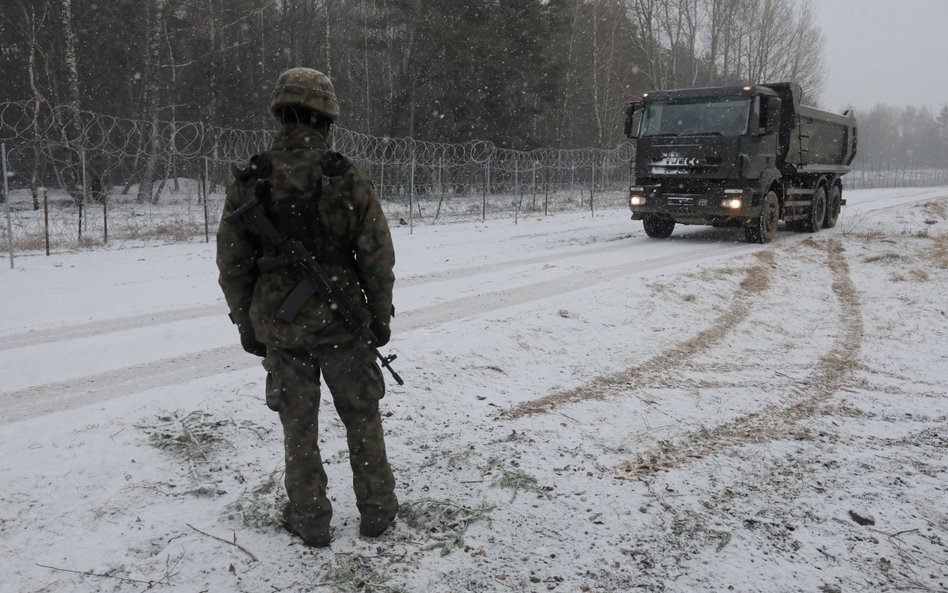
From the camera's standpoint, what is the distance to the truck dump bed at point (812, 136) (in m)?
12.9

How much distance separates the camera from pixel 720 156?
11719 millimetres

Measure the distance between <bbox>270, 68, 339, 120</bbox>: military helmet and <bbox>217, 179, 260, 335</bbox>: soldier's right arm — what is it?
36 cm

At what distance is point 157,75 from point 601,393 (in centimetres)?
2060

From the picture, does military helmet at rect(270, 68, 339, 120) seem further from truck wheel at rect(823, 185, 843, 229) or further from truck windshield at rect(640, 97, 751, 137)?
truck wheel at rect(823, 185, 843, 229)

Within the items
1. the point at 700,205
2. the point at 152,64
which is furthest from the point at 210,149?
the point at 700,205

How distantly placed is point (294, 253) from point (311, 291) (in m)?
0.16

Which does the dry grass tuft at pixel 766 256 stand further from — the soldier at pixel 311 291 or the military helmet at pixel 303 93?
the military helmet at pixel 303 93

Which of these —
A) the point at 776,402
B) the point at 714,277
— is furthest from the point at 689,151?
the point at 776,402

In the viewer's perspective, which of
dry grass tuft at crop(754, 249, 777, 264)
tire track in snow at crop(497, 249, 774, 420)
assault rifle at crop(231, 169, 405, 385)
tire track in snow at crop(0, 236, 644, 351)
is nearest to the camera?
assault rifle at crop(231, 169, 405, 385)

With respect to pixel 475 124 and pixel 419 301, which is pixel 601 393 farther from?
pixel 475 124

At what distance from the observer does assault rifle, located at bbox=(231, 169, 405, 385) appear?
8.42 ft

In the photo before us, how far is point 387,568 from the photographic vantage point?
9.28ft

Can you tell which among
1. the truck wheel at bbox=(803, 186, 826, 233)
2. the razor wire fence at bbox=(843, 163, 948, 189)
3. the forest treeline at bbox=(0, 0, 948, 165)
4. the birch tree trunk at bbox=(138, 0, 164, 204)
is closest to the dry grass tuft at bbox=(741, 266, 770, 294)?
the truck wheel at bbox=(803, 186, 826, 233)

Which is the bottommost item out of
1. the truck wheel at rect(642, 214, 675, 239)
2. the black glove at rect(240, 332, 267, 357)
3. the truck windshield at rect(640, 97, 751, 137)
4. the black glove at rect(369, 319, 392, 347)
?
the black glove at rect(240, 332, 267, 357)
